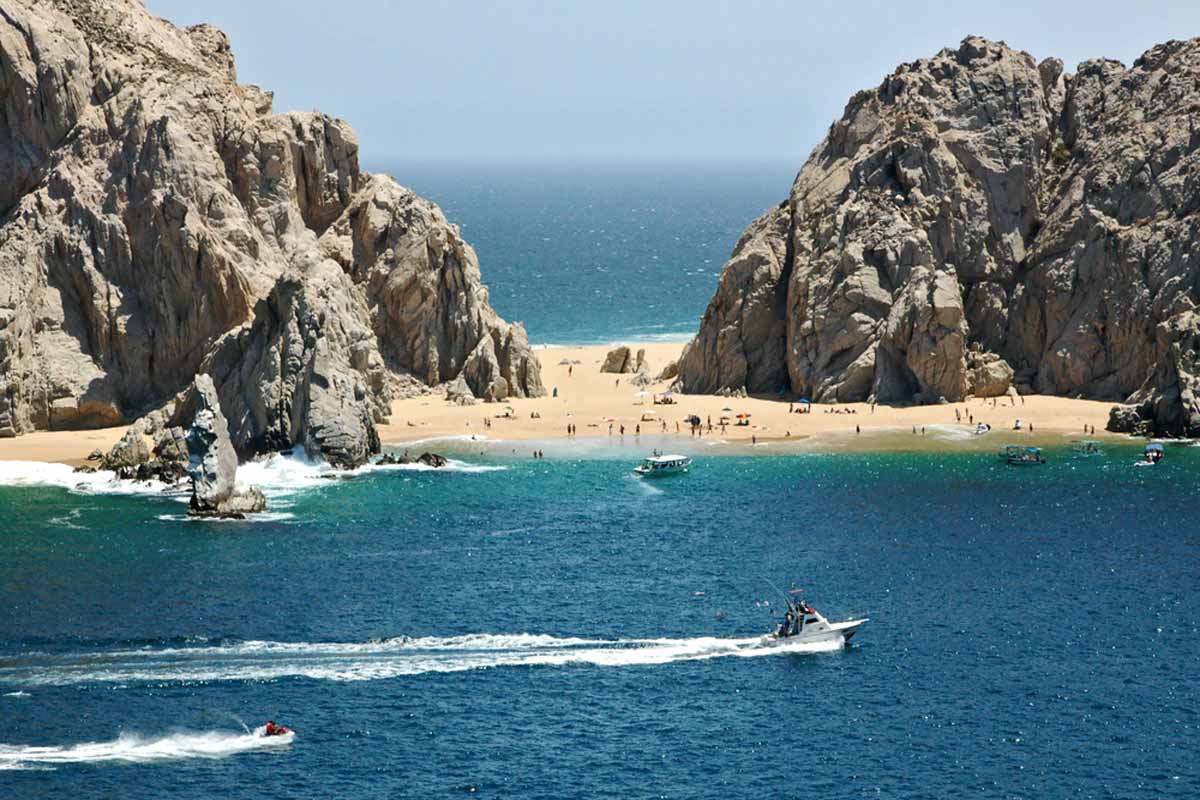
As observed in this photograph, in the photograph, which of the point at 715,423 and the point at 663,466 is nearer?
the point at 663,466

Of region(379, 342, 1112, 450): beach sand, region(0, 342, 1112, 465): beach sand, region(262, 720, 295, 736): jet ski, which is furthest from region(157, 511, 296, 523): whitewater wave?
region(262, 720, 295, 736): jet ski

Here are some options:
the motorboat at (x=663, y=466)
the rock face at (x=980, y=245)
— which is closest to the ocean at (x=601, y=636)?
the motorboat at (x=663, y=466)

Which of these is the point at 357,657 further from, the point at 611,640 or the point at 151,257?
the point at 151,257

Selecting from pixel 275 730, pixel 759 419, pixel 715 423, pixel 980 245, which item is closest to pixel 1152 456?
pixel 980 245

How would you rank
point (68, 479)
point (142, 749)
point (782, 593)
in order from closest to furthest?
point (142, 749)
point (782, 593)
point (68, 479)

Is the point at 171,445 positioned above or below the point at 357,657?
above

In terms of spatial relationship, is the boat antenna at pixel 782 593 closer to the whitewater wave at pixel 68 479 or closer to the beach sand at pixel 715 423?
the beach sand at pixel 715 423
